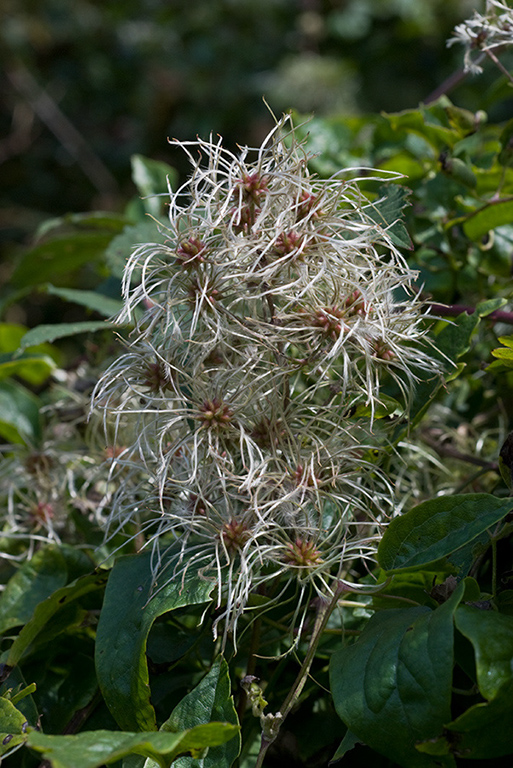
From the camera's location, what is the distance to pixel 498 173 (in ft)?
2.36

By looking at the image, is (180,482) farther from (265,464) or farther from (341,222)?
(341,222)

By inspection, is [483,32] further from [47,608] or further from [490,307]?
[47,608]

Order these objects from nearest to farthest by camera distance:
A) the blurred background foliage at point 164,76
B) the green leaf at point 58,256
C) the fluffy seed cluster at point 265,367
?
the fluffy seed cluster at point 265,367 < the green leaf at point 58,256 < the blurred background foliage at point 164,76

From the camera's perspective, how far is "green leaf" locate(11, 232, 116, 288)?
88 cm

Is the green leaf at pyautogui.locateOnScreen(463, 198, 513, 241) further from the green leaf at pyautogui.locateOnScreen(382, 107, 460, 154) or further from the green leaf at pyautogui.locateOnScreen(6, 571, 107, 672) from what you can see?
the green leaf at pyautogui.locateOnScreen(6, 571, 107, 672)

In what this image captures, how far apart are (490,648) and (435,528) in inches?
3.4

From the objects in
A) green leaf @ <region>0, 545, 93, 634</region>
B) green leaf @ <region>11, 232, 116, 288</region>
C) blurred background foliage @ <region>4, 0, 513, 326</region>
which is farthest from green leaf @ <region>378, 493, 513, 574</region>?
blurred background foliage @ <region>4, 0, 513, 326</region>

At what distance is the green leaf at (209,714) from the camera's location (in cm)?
41

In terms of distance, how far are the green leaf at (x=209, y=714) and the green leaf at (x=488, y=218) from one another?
0.44m

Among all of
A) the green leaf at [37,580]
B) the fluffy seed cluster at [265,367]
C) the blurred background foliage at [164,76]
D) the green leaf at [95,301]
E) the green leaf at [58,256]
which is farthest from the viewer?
the blurred background foliage at [164,76]

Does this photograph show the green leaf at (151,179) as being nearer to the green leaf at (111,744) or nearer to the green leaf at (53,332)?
the green leaf at (53,332)

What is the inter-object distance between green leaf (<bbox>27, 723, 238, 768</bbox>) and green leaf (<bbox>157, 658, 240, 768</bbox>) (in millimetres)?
24

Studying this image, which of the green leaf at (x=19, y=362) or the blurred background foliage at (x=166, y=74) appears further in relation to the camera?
the blurred background foliage at (x=166, y=74)

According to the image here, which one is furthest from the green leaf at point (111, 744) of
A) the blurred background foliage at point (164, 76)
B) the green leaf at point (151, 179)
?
the blurred background foliage at point (164, 76)
